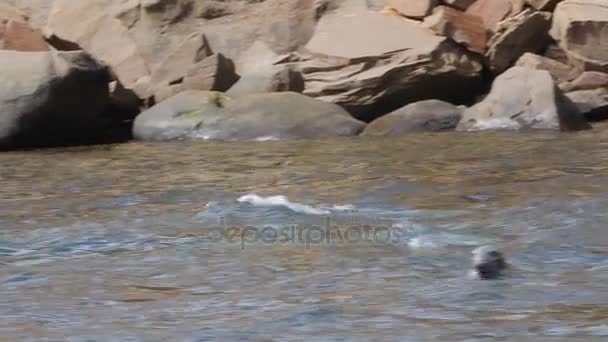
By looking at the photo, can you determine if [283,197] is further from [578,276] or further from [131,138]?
[131,138]

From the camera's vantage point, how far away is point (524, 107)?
11039 millimetres

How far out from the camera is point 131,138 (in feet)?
39.6

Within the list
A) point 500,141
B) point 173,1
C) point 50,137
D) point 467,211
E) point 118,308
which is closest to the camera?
point 118,308

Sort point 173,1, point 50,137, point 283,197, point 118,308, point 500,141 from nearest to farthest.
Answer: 1. point 118,308
2. point 283,197
3. point 500,141
4. point 50,137
5. point 173,1

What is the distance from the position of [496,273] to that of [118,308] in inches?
55.1

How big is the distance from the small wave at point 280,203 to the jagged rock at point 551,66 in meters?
5.78

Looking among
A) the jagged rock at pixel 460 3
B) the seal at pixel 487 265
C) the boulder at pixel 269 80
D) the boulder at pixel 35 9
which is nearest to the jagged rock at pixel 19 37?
the boulder at pixel 35 9

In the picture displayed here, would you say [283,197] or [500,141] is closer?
[283,197]

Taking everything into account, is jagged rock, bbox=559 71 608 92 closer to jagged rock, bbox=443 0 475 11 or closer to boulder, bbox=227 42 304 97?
jagged rock, bbox=443 0 475 11

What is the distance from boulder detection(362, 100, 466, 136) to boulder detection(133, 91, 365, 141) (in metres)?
0.20

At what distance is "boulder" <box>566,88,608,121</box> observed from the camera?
459 inches

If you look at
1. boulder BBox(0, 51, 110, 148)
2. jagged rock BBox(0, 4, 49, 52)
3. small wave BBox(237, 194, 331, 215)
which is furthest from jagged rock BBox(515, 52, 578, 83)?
small wave BBox(237, 194, 331, 215)

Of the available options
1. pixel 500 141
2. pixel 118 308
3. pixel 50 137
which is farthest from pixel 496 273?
pixel 50 137

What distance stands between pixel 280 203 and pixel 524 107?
4.75 m
